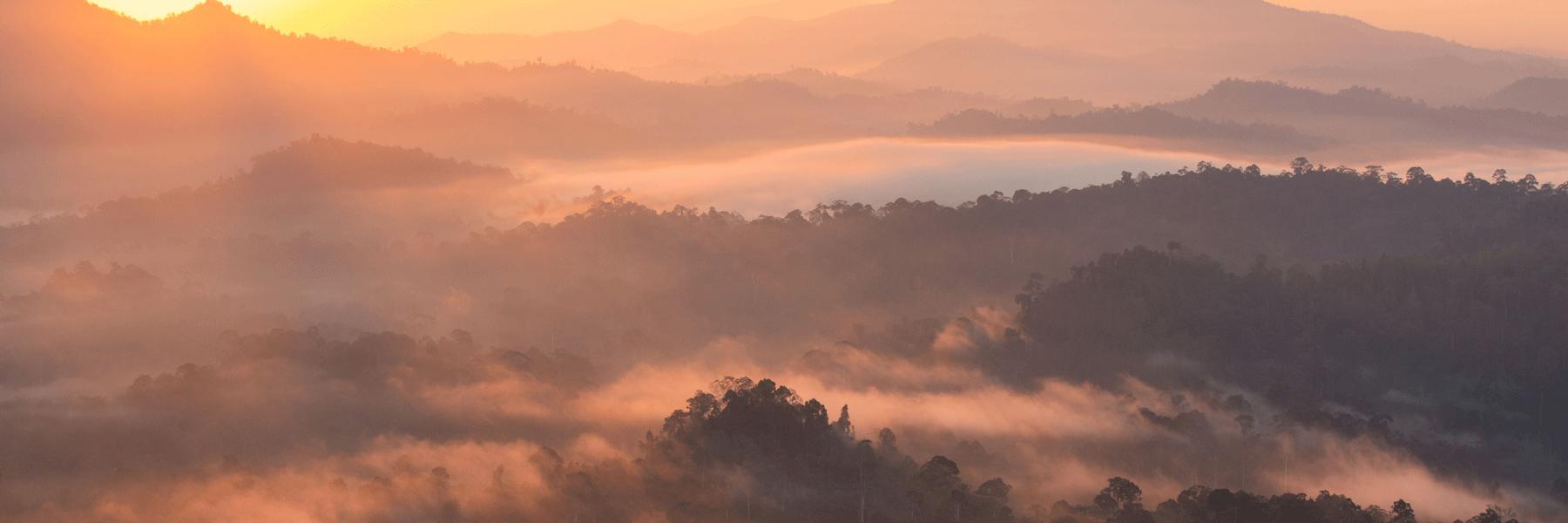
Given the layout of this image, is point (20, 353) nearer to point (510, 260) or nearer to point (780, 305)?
point (510, 260)

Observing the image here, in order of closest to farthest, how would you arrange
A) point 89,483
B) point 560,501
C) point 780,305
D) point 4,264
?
point 560,501 → point 89,483 → point 780,305 → point 4,264

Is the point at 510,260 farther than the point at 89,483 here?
Yes

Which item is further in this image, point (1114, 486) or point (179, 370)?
point (179, 370)

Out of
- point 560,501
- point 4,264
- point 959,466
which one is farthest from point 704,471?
point 4,264

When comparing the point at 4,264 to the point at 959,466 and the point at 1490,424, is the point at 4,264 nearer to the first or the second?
the point at 959,466

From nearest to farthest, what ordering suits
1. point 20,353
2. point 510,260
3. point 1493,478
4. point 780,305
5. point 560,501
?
point 560,501
point 1493,478
point 20,353
point 780,305
point 510,260

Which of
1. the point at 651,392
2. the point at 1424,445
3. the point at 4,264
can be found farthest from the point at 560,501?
the point at 4,264

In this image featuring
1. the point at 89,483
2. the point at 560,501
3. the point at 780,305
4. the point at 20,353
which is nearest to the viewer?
the point at 560,501

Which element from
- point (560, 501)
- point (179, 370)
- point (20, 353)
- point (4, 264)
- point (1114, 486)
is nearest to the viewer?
point (1114, 486)
